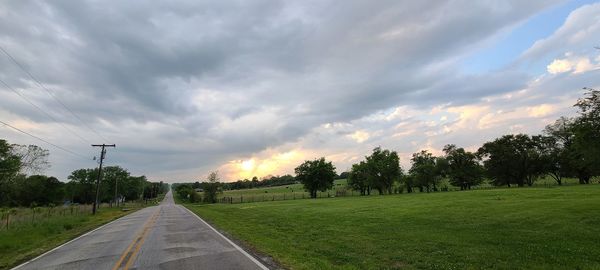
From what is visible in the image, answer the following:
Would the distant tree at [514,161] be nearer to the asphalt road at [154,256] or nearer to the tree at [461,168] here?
the tree at [461,168]

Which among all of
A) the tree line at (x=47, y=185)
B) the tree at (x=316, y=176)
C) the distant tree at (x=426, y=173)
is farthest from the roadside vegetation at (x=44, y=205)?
the distant tree at (x=426, y=173)

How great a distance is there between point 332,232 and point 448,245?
6600mm

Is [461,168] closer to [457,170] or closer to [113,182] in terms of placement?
[457,170]

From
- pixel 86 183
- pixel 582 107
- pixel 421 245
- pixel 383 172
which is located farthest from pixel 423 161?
pixel 86 183

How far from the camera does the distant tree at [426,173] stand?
347 ft

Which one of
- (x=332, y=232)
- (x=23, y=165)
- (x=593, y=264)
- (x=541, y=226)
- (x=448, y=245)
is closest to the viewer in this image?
(x=593, y=264)

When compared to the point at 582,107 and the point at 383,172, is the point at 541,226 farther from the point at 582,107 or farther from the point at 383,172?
the point at 383,172

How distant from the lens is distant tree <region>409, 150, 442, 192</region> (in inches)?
4166

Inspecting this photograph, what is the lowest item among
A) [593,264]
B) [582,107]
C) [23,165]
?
[593,264]

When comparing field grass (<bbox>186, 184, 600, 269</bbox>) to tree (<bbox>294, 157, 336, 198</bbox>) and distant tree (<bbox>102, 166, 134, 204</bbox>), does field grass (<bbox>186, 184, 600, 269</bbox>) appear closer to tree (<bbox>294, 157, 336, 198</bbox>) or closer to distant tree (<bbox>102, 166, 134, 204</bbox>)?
tree (<bbox>294, 157, 336, 198</bbox>)

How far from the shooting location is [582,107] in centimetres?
1841

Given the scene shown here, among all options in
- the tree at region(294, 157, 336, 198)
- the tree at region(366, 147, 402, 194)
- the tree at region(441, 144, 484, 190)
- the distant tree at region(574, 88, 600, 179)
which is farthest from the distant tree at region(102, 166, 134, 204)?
the distant tree at region(574, 88, 600, 179)

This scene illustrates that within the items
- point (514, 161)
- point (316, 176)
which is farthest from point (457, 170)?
point (316, 176)

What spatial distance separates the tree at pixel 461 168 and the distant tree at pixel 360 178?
22.9m
